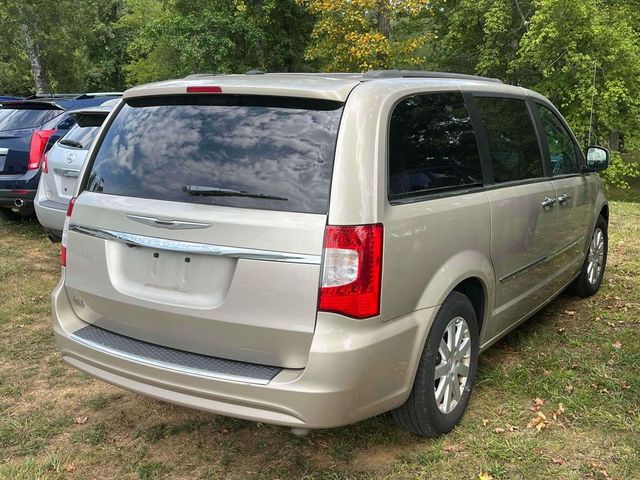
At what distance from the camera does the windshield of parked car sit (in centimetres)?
774

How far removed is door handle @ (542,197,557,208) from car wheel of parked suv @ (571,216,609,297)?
129 centimetres

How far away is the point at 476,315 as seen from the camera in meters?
3.35

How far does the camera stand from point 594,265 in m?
5.44

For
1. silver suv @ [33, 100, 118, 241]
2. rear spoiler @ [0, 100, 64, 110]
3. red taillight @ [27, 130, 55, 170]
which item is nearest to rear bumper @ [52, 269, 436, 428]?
silver suv @ [33, 100, 118, 241]

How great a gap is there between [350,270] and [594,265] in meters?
3.87

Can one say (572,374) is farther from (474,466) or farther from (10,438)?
(10,438)

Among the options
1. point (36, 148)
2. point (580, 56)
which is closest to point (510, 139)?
point (36, 148)

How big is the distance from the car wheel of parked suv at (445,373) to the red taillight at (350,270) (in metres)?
0.57

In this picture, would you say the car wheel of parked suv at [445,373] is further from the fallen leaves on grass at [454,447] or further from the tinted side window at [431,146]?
the tinted side window at [431,146]

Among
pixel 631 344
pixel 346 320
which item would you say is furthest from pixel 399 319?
pixel 631 344

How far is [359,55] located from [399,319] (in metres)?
19.1

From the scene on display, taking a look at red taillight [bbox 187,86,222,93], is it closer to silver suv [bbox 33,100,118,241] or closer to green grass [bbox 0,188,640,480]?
green grass [bbox 0,188,640,480]

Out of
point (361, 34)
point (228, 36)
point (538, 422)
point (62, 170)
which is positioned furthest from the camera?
point (228, 36)

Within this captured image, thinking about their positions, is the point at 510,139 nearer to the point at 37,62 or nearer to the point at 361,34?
the point at 361,34
